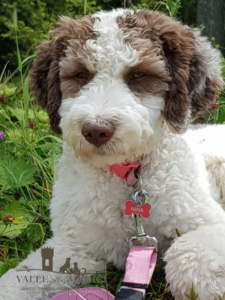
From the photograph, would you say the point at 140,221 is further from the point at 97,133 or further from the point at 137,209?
the point at 97,133

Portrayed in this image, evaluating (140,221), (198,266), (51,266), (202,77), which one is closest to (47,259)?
(51,266)

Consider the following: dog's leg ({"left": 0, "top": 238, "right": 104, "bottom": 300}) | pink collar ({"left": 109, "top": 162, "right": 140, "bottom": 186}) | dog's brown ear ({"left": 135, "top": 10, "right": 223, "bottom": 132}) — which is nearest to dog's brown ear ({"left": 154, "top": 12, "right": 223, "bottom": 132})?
dog's brown ear ({"left": 135, "top": 10, "right": 223, "bottom": 132})

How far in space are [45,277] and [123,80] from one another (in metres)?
1.10

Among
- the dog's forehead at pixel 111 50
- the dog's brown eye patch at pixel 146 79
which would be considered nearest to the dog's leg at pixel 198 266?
the dog's brown eye patch at pixel 146 79

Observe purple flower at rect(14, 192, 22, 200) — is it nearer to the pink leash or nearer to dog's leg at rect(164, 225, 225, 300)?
the pink leash

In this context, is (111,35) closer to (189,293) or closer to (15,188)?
(189,293)

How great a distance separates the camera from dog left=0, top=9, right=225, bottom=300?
2.09 metres

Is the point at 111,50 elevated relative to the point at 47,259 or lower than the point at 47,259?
elevated

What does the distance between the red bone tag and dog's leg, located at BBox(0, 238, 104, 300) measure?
371mm

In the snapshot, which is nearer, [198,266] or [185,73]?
[198,266]

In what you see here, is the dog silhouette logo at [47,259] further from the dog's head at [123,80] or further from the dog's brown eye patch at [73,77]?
the dog's brown eye patch at [73,77]

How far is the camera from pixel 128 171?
2469 mm

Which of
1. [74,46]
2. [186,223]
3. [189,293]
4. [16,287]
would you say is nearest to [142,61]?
[74,46]

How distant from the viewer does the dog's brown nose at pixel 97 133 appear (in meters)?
1.98
